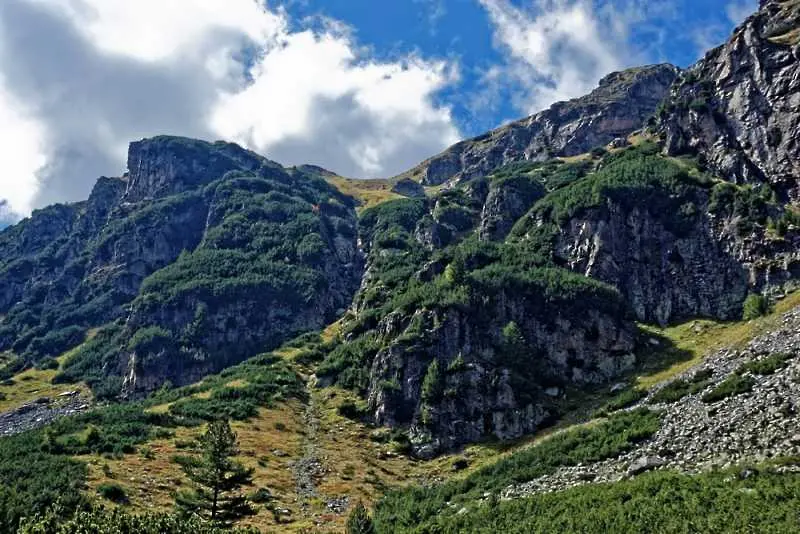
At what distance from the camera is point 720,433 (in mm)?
45281

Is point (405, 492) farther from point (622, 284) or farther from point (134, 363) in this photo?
point (134, 363)

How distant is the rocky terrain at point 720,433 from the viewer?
135 feet

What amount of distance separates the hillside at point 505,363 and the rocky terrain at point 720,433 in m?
0.25

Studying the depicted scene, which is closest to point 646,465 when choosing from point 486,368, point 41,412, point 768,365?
point 768,365

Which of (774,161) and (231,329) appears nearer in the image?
(774,161)

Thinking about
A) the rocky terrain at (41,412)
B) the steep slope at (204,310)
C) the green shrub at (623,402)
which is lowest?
the green shrub at (623,402)

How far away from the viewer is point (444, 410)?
84062 millimetres

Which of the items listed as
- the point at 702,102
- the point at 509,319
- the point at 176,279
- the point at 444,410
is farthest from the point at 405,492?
the point at 176,279

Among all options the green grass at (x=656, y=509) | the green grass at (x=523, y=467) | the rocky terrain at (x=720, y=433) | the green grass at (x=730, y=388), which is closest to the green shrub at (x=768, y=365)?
the rocky terrain at (x=720, y=433)

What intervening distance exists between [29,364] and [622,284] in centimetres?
15436

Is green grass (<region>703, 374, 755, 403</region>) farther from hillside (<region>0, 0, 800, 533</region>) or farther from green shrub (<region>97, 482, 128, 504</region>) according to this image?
green shrub (<region>97, 482, 128, 504</region>)

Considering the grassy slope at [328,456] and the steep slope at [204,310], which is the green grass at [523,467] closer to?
the grassy slope at [328,456]

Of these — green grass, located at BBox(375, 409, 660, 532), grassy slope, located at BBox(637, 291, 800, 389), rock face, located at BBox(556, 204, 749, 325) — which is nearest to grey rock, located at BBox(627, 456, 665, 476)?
green grass, located at BBox(375, 409, 660, 532)

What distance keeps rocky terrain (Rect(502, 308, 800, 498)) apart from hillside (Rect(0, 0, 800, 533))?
9.8 inches
